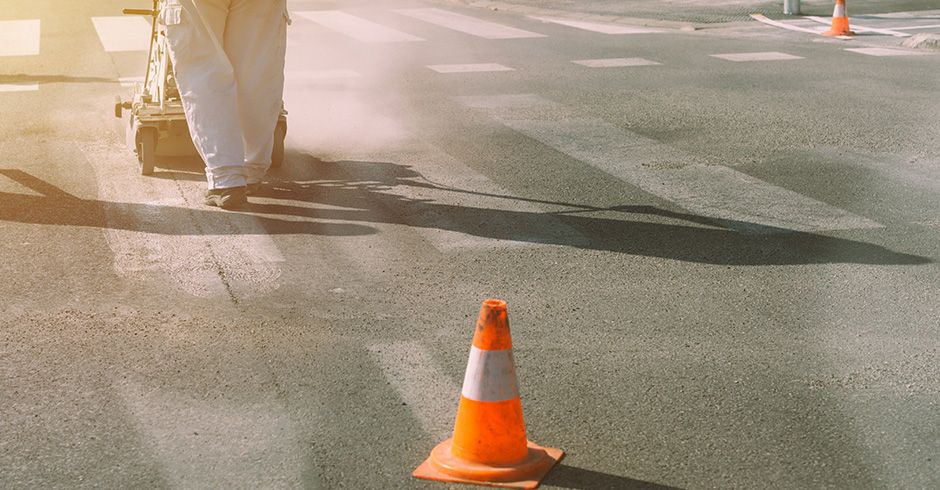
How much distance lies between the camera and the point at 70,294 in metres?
6.09

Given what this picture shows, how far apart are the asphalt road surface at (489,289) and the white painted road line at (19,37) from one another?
346 centimetres

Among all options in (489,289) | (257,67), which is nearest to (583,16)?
(257,67)

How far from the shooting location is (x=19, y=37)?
16938mm

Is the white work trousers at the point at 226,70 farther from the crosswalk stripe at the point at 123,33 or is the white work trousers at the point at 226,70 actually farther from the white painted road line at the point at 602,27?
the white painted road line at the point at 602,27

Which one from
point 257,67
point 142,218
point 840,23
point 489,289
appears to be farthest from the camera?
point 840,23

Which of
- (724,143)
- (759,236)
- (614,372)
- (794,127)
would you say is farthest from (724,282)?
(794,127)

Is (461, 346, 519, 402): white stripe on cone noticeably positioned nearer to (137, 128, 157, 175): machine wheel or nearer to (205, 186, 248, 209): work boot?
(205, 186, 248, 209): work boot

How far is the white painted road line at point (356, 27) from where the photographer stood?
17148mm

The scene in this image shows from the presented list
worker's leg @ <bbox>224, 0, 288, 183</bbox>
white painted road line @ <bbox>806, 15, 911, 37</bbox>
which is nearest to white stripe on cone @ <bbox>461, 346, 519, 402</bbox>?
worker's leg @ <bbox>224, 0, 288, 183</bbox>

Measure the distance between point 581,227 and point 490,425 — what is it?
11.1 ft

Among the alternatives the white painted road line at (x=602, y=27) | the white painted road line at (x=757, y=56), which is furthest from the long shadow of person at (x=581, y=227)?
the white painted road line at (x=602, y=27)

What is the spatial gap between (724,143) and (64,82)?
254 inches

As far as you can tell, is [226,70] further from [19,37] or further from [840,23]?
[840,23]

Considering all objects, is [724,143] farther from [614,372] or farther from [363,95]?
[614,372]
